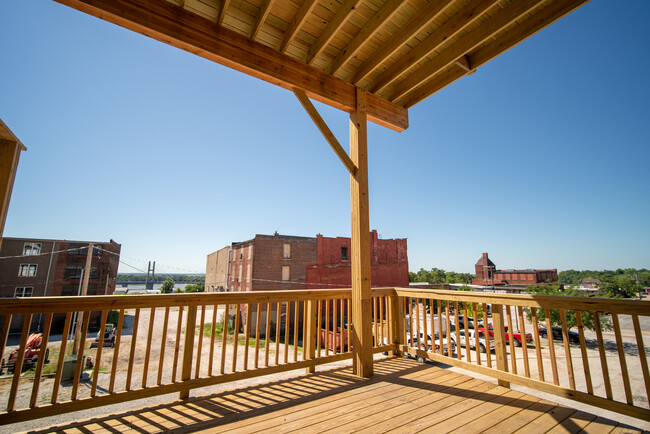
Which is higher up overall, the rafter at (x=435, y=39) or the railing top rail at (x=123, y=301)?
the rafter at (x=435, y=39)

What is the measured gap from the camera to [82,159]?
1998cm

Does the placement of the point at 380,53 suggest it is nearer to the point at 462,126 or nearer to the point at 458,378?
the point at 458,378

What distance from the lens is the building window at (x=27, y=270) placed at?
21.7 metres

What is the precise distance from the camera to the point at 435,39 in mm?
2459

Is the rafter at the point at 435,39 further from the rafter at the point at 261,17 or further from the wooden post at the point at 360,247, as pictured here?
the rafter at the point at 261,17

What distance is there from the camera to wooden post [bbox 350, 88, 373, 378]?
2721 millimetres

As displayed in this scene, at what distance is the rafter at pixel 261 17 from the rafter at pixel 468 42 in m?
1.76

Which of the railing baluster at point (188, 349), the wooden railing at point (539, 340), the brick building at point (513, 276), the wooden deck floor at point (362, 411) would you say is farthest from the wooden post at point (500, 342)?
the brick building at point (513, 276)

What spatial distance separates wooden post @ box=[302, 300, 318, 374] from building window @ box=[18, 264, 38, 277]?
102 feet

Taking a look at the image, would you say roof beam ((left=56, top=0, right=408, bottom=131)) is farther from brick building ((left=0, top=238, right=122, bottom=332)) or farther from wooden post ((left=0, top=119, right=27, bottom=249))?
brick building ((left=0, top=238, right=122, bottom=332))

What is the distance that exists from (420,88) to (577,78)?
604 inches

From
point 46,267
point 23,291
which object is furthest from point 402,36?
point 23,291

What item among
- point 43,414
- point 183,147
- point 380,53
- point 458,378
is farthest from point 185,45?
point 183,147

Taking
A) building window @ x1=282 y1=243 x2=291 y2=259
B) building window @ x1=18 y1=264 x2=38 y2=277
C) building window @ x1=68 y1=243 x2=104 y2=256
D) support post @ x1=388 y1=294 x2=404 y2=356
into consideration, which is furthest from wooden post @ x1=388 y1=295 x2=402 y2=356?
building window @ x1=18 y1=264 x2=38 y2=277
